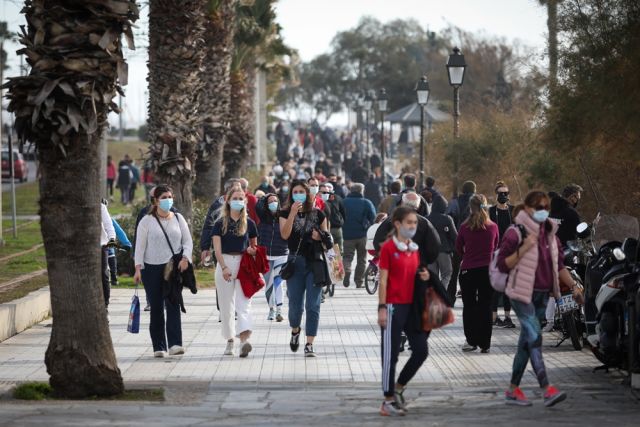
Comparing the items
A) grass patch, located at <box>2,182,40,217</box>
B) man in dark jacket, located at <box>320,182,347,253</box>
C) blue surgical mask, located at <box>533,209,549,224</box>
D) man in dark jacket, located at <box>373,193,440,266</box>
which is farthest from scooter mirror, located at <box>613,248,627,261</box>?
grass patch, located at <box>2,182,40,217</box>

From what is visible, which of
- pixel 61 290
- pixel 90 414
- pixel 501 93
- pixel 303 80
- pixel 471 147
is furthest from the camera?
pixel 303 80

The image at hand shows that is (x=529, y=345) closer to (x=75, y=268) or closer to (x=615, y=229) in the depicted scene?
(x=615, y=229)

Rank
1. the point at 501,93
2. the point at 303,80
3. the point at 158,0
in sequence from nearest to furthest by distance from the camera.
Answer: the point at 158,0 < the point at 501,93 < the point at 303,80

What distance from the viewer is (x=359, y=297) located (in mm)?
21797

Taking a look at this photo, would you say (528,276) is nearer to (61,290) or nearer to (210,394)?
(210,394)

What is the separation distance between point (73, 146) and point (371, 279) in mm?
11741

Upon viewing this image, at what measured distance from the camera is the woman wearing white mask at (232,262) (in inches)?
557

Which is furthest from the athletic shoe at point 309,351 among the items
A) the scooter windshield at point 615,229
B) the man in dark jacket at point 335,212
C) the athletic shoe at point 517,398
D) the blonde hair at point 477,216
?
the man in dark jacket at point 335,212

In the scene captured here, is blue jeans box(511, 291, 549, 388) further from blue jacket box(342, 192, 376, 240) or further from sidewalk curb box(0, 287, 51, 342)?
blue jacket box(342, 192, 376, 240)

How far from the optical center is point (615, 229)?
14.0m

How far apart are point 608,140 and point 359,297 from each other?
5051 millimetres

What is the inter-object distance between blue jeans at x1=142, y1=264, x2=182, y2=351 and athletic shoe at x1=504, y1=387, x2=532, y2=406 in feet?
13.6

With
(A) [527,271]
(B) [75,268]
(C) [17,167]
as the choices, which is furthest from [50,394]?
(C) [17,167]

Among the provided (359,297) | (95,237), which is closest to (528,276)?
(95,237)
